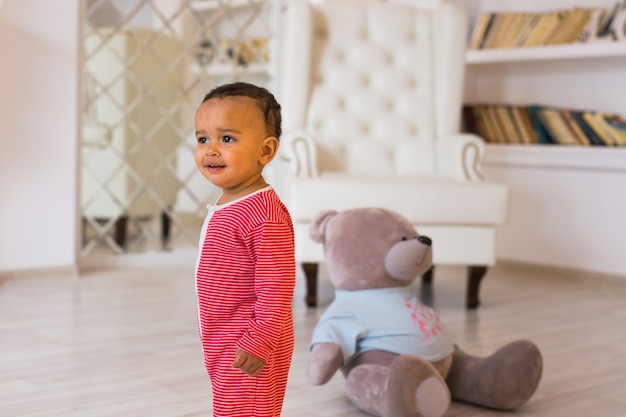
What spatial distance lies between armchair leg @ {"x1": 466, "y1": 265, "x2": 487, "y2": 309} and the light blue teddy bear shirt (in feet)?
3.76

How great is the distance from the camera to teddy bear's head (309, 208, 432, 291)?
1966 millimetres

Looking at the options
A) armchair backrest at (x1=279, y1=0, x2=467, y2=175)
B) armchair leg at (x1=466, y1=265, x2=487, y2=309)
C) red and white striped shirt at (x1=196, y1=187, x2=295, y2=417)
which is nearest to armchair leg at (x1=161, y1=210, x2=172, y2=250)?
armchair backrest at (x1=279, y1=0, x2=467, y2=175)

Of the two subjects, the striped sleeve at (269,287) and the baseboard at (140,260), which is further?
the baseboard at (140,260)

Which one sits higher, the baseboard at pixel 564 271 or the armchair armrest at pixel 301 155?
the armchair armrest at pixel 301 155

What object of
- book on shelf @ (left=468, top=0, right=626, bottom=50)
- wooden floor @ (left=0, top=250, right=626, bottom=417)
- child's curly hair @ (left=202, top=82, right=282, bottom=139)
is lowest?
wooden floor @ (left=0, top=250, right=626, bottom=417)

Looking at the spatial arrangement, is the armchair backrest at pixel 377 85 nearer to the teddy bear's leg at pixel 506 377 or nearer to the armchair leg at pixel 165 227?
the armchair leg at pixel 165 227

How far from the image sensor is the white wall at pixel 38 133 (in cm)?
328

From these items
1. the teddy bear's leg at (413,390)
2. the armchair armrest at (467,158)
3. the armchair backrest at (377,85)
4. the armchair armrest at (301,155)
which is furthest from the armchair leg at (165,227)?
the teddy bear's leg at (413,390)

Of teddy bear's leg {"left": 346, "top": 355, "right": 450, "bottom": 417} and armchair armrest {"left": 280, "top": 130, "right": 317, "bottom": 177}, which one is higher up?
armchair armrest {"left": 280, "top": 130, "right": 317, "bottom": 177}

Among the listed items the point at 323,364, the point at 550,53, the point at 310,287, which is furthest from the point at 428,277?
the point at 323,364

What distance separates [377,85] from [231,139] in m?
2.38

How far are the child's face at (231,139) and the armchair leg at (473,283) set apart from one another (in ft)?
6.48

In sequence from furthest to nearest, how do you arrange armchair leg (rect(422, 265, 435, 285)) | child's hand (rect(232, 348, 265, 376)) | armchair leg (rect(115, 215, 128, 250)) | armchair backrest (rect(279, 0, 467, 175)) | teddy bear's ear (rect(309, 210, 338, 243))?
armchair leg (rect(115, 215, 128, 250))
armchair leg (rect(422, 265, 435, 285))
armchair backrest (rect(279, 0, 467, 175))
teddy bear's ear (rect(309, 210, 338, 243))
child's hand (rect(232, 348, 265, 376))

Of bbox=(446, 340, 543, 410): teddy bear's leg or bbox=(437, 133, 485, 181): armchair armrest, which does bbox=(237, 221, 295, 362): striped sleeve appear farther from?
bbox=(437, 133, 485, 181): armchair armrest
